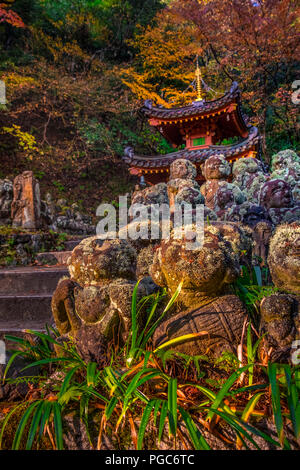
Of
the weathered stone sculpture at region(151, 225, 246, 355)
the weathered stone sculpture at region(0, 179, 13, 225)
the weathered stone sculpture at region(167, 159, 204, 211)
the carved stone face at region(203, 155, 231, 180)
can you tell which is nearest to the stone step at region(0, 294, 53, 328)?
the weathered stone sculpture at region(167, 159, 204, 211)

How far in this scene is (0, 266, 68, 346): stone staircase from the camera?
3350 millimetres

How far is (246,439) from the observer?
1.20 meters

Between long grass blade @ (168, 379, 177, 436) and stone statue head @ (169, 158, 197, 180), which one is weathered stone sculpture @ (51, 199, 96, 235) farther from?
long grass blade @ (168, 379, 177, 436)

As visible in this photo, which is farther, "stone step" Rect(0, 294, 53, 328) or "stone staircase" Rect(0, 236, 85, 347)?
"stone step" Rect(0, 294, 53, 328)

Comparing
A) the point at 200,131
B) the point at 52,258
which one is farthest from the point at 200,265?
the point at 200,131

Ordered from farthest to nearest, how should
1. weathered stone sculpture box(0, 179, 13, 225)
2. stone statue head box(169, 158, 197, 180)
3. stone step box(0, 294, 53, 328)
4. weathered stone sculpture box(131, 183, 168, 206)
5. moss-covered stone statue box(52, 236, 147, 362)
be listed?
weathered stone sculpture box(0, 179, 13, 225) < stone statue head box(169, 158, 197, 180) < weathered stone sculpture box(131, 183, 168, 206) < stone step box(0, 294, 53, 328) < moss-covered stone statue box(52, 236, 147, 362)

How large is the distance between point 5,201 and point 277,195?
21.8 ft

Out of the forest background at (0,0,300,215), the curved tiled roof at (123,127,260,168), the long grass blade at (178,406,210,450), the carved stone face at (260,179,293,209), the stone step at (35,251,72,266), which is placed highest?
the forest background at (0,0,300,215)

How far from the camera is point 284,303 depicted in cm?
153

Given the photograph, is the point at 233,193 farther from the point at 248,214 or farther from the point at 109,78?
the point at 109,78

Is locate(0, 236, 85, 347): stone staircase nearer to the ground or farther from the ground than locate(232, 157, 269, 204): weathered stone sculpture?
nearer to the ground

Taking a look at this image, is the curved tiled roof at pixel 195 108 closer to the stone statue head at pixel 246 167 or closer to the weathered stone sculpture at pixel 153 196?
the stone statue head at pixel 246 167
